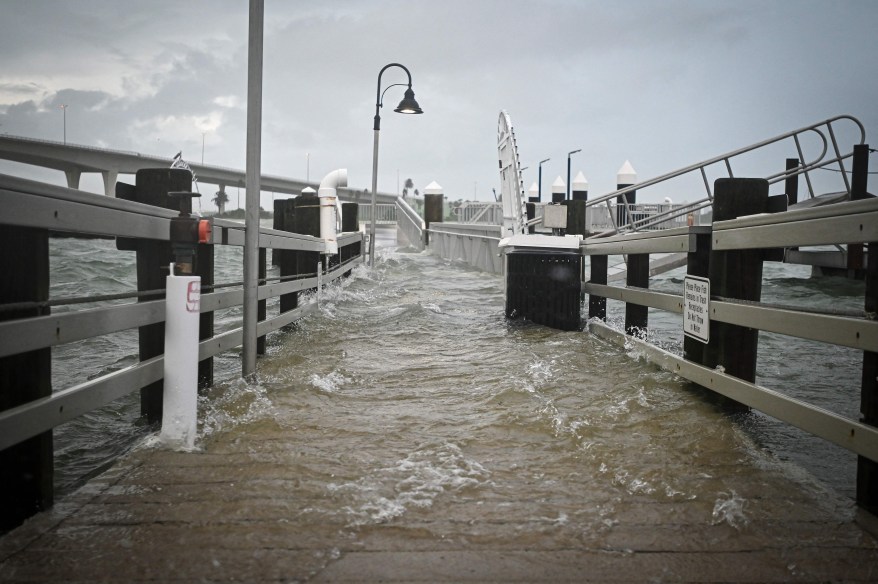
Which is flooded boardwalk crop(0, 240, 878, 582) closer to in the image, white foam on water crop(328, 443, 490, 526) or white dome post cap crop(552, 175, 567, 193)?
white foam on water crop(328, 443, 490, 526)

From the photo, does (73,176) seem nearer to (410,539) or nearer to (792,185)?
(792,185)

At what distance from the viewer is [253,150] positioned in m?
5.34

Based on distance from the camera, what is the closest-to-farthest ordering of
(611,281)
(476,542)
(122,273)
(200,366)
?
(476,542)
(200,366)
(611,281)
(122,273)

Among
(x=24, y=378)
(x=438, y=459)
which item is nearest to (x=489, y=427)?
(x=438, y=459)

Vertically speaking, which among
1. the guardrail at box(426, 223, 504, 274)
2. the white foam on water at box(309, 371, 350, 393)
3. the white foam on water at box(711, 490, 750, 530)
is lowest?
the white foam on water at box(711, 490, 750, 530)

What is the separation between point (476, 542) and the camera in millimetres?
2824

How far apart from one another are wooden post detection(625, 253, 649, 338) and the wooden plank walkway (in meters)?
4.79

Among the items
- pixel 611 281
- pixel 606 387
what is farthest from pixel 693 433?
pixel 611 281

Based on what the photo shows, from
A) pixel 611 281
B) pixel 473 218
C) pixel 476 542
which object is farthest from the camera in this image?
pixel 473 218

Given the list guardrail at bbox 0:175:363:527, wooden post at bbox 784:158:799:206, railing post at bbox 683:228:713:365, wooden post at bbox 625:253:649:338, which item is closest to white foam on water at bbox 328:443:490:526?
guardrail at bbox 0:175:363:527

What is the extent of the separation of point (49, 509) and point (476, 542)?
1895 mm

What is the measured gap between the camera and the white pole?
5.25 metres

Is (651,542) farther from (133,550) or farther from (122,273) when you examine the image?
(122,273)

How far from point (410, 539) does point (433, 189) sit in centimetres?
3950
